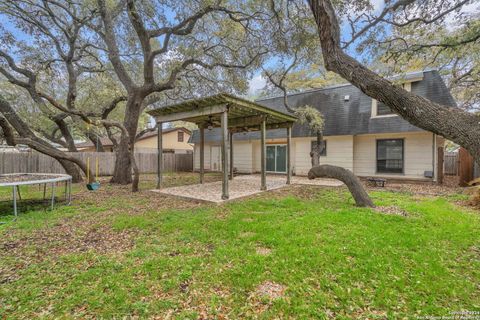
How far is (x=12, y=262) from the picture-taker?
3066mm

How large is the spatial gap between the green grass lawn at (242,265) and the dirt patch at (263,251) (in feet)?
0.10

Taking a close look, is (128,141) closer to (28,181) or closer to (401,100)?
(28,181)

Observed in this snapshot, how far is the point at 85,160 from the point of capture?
1327cm

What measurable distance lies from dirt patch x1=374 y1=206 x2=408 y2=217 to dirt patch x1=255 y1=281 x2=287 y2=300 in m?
4.07

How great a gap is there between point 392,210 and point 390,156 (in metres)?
6.88

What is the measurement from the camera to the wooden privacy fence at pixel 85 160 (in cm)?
1098

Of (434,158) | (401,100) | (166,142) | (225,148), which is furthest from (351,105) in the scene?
(166,142)

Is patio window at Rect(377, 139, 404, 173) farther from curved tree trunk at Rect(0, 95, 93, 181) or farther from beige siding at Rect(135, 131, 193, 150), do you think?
beige siding at Rect(135, 131, 193, 150)

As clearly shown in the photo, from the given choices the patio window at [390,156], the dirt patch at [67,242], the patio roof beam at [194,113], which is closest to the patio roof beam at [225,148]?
the patio roof beam at [194,113]

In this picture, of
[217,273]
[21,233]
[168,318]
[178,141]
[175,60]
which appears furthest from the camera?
[178,141]

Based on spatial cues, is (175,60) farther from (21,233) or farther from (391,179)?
(391,179)

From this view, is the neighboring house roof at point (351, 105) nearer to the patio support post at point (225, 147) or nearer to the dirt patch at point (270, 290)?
the patio support post at point (225, 147)

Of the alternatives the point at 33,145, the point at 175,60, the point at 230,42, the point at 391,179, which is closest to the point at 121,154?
the point at 33,145

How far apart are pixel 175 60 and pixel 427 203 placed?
1133cm
